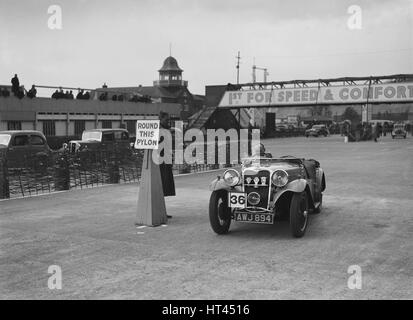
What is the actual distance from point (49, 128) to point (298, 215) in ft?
96.7

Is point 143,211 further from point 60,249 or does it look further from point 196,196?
point 196,196

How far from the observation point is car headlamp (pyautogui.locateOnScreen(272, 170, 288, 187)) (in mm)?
7641

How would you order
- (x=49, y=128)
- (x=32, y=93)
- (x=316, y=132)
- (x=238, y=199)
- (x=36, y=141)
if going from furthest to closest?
1. (x=316, y=132)
2. (x=49, y=128)
3. (x=32, y=93)
4. (x=36, y=141)
5. (x=238, y=199)

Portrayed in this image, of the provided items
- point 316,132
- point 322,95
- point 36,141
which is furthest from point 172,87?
point 36,141

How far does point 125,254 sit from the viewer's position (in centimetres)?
662

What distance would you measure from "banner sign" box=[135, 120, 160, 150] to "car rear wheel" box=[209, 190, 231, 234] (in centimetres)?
143

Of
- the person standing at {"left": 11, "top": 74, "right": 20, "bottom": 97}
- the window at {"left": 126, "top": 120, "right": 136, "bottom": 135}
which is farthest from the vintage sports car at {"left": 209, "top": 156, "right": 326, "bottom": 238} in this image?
the window at {"left": 126, "top": 120, "right": 136, "bottom": 135}

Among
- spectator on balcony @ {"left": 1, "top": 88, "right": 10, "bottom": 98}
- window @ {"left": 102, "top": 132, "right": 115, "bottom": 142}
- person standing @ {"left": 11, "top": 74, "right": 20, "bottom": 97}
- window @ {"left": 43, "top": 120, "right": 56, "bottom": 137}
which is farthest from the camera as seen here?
window @ {"left": 43, "top": 120, "right": 56, "bottom": 137}

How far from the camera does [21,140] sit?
1788cm

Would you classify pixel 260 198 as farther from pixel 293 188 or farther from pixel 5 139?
pixel 5 139

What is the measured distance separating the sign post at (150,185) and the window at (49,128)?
2679 cm

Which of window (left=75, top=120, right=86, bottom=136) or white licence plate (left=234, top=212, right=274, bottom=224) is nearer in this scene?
white licence plate (left=234, top=212, right=274, bottom=224)

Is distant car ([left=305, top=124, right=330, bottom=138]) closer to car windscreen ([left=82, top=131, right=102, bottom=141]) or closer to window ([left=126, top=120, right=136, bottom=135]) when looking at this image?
window ([left=126, top=120, right=136, bottom=135])

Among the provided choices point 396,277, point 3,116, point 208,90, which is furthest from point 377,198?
point 208,90
